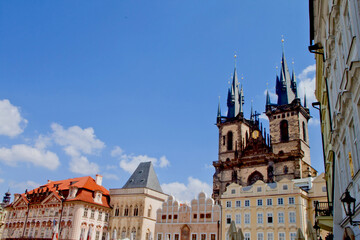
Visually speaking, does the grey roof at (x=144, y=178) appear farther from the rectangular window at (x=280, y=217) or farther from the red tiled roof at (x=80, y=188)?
the rectangular window at (x=280, y=217)

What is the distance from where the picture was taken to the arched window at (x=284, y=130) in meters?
57.2

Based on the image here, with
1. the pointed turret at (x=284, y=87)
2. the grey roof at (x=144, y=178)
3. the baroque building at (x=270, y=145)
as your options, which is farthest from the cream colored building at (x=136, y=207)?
the pointed turret at (x=284, y=87)

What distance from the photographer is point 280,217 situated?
40750 mm

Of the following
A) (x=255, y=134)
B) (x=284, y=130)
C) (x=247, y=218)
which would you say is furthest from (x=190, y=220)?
(x=284, y=130)

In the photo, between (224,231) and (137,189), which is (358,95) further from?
(137,189)

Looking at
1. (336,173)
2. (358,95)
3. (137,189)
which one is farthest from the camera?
(137,189)

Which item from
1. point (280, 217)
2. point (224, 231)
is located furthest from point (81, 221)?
point (280, 217)

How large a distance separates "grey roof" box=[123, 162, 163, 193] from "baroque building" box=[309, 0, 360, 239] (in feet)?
139

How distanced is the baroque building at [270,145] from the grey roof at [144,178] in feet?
33.6

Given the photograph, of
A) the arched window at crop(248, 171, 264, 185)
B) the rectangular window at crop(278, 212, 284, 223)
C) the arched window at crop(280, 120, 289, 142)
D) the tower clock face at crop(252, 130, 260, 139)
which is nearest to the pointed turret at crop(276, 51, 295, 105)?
the arched window at crop(280, 120, 289, 142)

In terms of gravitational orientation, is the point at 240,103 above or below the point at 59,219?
above

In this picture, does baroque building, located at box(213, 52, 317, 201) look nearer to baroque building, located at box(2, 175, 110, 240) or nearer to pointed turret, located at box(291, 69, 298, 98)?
pointed turret, located at box(291, 69, 298, 98)

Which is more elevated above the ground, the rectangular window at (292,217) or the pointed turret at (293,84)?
the pointed turret at (293,84)

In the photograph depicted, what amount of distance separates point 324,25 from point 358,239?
325 inches
